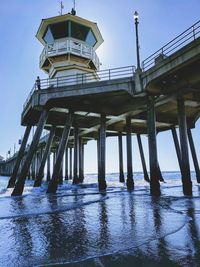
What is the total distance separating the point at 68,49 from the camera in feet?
70.4

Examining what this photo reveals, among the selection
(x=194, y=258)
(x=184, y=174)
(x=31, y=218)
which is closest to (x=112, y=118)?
(x=184, y=174)

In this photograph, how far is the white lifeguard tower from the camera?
858 inches

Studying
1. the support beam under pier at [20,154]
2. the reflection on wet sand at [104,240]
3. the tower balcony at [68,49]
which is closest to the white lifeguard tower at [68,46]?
the tower balcony at [68,49]

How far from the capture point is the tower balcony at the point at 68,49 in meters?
21.7

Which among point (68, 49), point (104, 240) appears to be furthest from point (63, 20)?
point (104, 240)

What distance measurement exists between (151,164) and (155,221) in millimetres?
7832

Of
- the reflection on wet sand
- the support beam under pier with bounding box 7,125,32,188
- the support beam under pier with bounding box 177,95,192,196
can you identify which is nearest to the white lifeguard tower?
the support beam under pier with bounding box 7,125,32,188

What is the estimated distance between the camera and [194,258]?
3.90m

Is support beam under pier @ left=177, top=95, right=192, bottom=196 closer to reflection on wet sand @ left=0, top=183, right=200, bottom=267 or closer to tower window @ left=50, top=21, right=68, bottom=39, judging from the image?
reflection on wet sand @ left=0, top=183, right=200, bottom=267

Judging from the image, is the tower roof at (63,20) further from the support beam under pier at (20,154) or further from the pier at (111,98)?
the support beam under pier at (20,154)

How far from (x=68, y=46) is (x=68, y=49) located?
343 millimetres

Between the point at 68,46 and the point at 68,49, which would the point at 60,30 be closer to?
the point at 68,46

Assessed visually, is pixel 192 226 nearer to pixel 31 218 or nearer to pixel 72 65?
pixel 31 218

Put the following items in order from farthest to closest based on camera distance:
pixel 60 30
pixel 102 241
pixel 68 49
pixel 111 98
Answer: pixel 60 30
pixel 68 49
pixel 111 98
pixel 102 241
